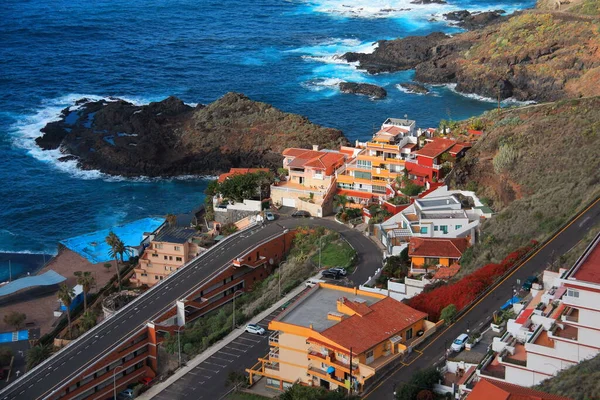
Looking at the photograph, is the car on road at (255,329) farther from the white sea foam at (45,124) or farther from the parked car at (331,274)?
the white sea foam at (45,124)

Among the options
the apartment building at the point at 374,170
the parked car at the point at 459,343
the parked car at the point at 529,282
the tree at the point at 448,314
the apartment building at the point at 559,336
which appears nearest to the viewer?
the apartment building at the point at 559,336

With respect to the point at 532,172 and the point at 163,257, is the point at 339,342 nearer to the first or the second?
the point at 163,257

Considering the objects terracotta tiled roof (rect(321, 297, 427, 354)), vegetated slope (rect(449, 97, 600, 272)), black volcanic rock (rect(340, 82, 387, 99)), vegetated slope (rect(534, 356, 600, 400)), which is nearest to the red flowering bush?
terracotta tiled roof (rect(321, 297, 427, 354))

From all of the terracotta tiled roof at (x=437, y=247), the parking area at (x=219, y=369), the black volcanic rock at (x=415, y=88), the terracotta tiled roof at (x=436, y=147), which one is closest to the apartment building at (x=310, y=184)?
the terracotta tiled roof at (x=436, y=147)

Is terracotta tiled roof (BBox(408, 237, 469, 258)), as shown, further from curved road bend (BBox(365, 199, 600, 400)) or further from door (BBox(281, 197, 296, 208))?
door (BBox(281, 197, 296, 208))

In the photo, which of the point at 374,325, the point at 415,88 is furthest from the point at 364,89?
the point at 374,325

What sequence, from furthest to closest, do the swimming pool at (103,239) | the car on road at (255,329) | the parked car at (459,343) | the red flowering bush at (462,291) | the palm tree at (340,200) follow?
the swimming pool at (103,239) < the palm tree at (340,200) < the car on road at (255,329) < the red flowering bush at (462,291) < the parked car at (459,343)

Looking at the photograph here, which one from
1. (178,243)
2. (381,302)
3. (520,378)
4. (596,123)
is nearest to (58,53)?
(178,243)
